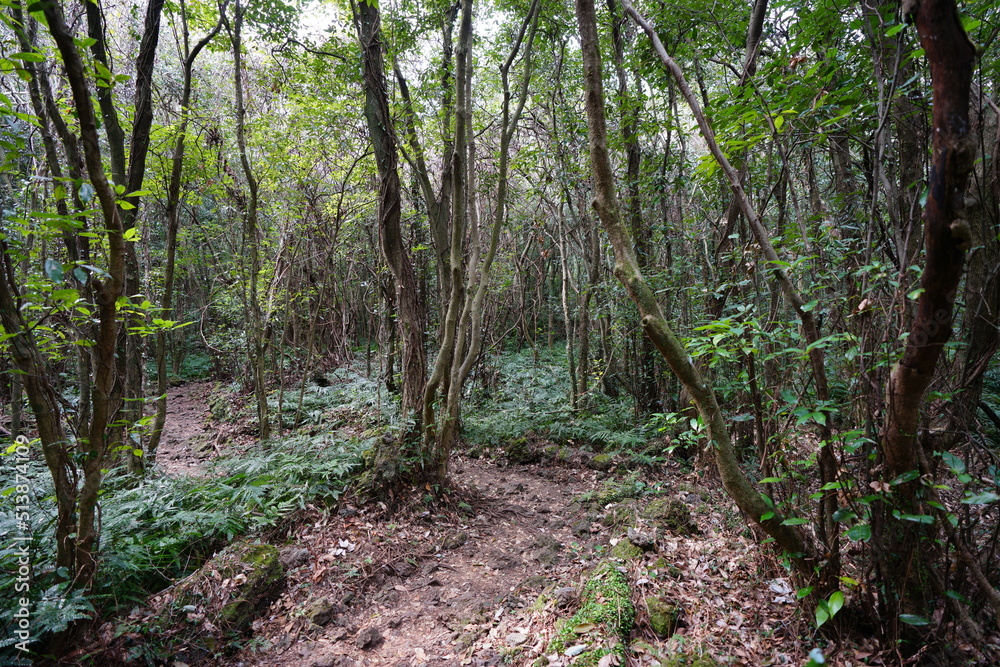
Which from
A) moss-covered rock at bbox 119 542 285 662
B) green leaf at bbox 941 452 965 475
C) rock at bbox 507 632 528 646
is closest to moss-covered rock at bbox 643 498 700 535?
rock at bbox 507 632 528 646

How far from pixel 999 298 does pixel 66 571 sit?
19.0 ft

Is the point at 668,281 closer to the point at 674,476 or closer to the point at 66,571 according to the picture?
the point at 674,476

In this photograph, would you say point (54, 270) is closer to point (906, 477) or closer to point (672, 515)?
point (906, 477)

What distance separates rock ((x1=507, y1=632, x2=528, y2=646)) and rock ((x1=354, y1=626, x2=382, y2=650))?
1.07m

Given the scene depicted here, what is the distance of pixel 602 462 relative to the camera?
23.1ft

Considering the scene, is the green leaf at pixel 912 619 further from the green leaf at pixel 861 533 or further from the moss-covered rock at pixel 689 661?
the moss-covered rock at pixel 689 661

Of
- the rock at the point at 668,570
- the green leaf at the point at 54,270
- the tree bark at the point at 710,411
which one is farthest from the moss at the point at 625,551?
the green leaf at the point at 54,270

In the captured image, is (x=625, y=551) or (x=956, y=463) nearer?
(x=956, y=463)

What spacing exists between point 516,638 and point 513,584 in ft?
2.97

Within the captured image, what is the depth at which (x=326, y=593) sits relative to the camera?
3986 mm

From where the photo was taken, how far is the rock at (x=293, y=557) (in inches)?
165

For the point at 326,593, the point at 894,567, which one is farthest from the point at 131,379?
the point at 894,567

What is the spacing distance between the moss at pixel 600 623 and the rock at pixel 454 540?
5.99 feet

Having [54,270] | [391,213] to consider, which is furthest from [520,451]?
[54,270]
